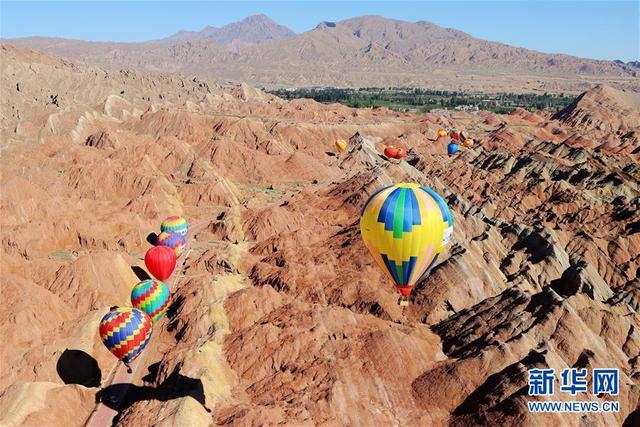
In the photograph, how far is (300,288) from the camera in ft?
148

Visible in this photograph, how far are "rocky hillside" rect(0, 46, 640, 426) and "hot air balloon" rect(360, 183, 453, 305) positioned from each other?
630cm

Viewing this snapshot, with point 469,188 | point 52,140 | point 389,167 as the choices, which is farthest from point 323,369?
point 52,140

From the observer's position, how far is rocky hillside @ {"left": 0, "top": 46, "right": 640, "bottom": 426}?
30719 millimetres

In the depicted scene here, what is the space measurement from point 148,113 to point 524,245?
94.1 meters

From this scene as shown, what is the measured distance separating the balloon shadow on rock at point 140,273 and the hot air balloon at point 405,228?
26.8 metres

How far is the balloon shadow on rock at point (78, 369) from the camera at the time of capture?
116 ft

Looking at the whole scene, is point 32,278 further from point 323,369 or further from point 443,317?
point 443,317

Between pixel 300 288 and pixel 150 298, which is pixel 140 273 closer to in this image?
pixel 150 298

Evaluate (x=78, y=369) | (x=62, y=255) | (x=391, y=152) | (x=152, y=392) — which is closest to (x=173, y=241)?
(x=62, y=255)

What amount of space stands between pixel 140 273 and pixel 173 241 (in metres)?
5.33

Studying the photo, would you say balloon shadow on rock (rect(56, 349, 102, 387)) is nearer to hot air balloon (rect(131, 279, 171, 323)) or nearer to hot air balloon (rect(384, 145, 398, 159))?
hot air balloon (rect(131, 279, 171, 323))

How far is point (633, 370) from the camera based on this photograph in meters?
34.8

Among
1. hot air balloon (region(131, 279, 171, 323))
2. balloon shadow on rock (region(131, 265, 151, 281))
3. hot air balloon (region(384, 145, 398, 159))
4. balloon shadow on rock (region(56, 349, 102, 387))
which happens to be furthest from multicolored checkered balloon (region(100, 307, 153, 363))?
hot air balloon (region(384, 145, 398, 159))

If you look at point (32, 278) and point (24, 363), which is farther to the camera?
point (32, 278)
